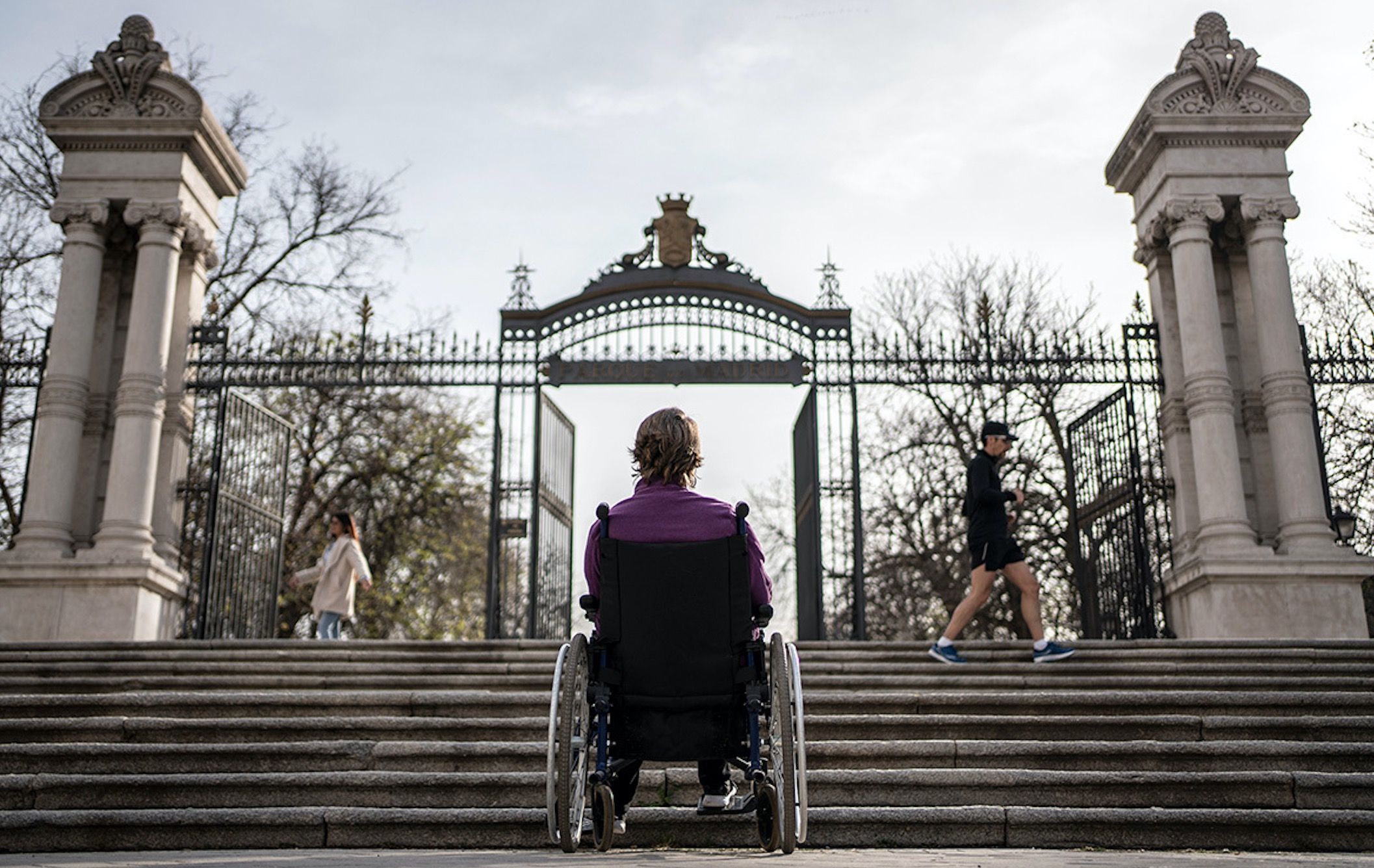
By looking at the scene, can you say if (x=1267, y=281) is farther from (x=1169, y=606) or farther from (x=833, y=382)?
(x=833, y=382)

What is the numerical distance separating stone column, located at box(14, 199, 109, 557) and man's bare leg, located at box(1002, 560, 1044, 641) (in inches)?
333

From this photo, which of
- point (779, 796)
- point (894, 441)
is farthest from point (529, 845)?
point (894, 441)

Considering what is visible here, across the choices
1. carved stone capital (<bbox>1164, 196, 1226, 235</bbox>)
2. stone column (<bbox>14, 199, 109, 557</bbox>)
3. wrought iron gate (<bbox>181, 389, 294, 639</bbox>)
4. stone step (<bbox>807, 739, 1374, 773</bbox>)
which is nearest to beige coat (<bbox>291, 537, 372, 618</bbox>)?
wrought iron gate (<bbox>181, 389, 294, 639</bbox>)

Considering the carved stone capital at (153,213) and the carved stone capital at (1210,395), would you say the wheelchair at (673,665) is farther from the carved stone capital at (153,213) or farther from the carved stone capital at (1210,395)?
the carved stone capital at (153,213)

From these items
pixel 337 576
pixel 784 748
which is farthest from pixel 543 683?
pixel 784 748

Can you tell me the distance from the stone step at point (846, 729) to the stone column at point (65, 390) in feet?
17.9

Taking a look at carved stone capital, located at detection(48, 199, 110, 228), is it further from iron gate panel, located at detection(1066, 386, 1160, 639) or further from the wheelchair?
the wheelchair

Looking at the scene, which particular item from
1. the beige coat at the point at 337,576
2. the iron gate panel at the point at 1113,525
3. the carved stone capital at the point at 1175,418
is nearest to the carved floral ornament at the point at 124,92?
the beige coat at the point at 337,576

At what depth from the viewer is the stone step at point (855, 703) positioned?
7.60 metres

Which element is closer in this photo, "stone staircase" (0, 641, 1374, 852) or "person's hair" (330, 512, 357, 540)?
"stone staircase" (0, 641, 1374, 852)

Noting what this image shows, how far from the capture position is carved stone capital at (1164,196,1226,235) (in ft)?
42.8

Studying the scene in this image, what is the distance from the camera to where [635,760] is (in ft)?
15.6

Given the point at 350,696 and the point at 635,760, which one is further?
the point at 350,696

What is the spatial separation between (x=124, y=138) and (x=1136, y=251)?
33.5ft
